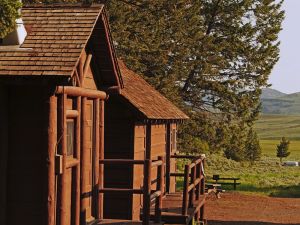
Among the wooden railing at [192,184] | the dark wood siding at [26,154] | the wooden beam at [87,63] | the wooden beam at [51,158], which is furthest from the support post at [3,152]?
the wooden railing at [192,184]

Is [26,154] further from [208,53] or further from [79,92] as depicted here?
[208,53]

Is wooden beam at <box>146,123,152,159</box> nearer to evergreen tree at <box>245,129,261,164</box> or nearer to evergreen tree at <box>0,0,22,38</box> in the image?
evergreen tree at <box>0,0,22,38</box>

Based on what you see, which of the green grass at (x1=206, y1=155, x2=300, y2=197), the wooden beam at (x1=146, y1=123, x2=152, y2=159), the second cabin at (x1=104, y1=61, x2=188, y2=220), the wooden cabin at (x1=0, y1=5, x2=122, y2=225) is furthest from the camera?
the green grass at (x1=206, y1=155, x2=300, y2=197)

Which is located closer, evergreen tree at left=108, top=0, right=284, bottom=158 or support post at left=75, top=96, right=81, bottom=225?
support post at left=75, top=96, right=81, bottom=225

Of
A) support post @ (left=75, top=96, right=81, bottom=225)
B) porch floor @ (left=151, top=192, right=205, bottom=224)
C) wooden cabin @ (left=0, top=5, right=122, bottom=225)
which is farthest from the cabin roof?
wooden cabin @ (left=0, top=5, right=122, bottom=225)

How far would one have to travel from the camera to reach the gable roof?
11.2 m

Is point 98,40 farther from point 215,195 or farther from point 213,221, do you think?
point 215,195

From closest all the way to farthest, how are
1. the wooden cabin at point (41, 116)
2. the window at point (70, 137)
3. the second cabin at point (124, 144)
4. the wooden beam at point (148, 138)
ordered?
1. the wooden cabin at point (41, 116)
2. the window at point (70, 137)
3. the second cabin at point (124, 144)
4. the wooden beam at point (148, 138)

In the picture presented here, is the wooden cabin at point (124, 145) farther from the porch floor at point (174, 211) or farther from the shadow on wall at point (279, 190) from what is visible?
the shadow on wall at point (279, 190)

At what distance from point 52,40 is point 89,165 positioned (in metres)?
3.79

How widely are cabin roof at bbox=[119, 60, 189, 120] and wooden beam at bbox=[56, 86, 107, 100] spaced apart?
3430mm

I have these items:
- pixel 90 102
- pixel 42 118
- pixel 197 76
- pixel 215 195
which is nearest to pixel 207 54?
pixel 197 76

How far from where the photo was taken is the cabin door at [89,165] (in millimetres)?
13706

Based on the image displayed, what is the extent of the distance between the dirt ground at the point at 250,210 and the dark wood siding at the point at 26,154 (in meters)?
13.0
